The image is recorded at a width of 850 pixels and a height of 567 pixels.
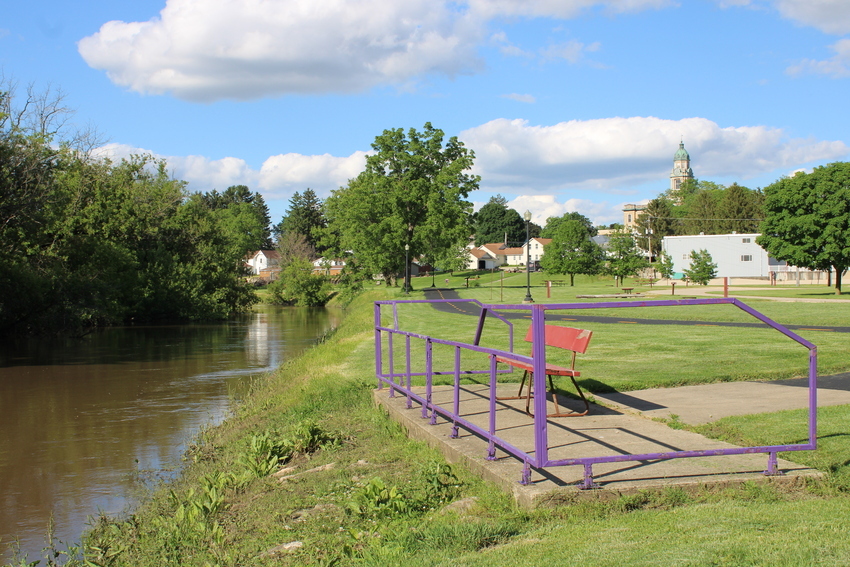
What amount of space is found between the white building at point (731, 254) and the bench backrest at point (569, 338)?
6475 centimetres

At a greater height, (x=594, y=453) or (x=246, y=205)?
(x=246, y=205)

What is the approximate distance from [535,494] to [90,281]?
32.1m

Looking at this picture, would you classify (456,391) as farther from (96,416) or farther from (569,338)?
(96,416)

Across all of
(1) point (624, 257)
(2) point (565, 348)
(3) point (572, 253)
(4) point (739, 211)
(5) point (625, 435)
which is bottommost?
(5) point (625, 435)

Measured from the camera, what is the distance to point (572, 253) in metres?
54.6

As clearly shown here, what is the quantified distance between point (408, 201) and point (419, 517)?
5018cm

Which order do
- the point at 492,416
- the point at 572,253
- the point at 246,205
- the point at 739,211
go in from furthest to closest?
1. the point at 246,205
2. the point at 739,211
3. the point at 572,253
4. the point at 492,416

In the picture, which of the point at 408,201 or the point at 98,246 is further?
the point at 408,201

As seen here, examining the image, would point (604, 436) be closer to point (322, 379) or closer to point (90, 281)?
point (322, 379)

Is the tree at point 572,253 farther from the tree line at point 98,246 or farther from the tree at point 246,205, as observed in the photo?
the tree at point 246,205

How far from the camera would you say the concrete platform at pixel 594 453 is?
511cm

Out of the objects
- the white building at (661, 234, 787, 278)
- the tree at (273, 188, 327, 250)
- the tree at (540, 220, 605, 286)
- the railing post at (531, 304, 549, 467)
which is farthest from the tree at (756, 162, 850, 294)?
the tree at (273, 188, 327, 250)

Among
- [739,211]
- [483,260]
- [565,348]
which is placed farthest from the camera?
[483,260]

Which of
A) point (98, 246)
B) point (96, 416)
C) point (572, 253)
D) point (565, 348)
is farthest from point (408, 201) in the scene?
point (565, 348)
